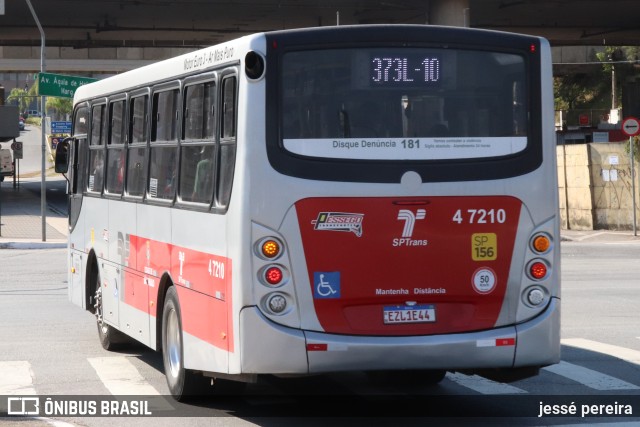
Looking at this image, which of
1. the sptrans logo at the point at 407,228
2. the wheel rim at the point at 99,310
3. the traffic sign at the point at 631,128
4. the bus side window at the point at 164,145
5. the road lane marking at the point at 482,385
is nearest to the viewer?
the sptrans logo at the point at 407,228

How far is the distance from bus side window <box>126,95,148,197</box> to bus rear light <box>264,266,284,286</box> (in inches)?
120

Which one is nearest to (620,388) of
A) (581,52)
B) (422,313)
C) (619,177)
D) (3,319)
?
(422,313)

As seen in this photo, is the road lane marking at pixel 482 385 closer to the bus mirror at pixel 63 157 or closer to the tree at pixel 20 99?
the bus mirror at pixel 63 157

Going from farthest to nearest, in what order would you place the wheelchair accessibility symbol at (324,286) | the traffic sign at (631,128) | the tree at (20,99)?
1. the tree at (20,99)
2. the traffic sign at (631,128)
3. the wheelchair accessibility symbol at (324,286)

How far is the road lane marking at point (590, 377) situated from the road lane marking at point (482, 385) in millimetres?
675

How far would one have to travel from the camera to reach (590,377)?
11109 millimetres

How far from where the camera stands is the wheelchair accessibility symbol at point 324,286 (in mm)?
8531

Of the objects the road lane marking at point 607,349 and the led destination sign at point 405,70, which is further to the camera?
the road lane marking at point 607,349

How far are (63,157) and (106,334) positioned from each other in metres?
2.95

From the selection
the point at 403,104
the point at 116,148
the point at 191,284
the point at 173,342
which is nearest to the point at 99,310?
the point at 116,148

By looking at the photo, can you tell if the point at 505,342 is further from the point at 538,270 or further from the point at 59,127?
the point at 59,127

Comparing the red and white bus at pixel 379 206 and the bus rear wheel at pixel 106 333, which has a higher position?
the red and white bus at pixel 379 206

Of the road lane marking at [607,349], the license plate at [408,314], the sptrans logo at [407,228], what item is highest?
the sptrans logo at [407,228]

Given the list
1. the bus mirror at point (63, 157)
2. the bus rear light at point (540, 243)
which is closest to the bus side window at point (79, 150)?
the bus mirror at point (63, 157)
